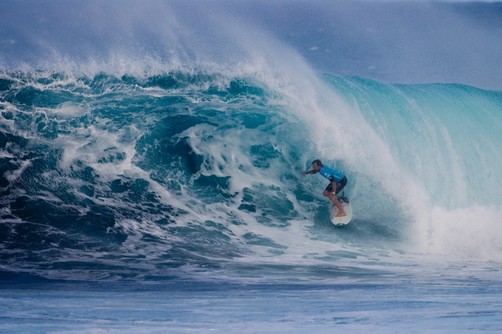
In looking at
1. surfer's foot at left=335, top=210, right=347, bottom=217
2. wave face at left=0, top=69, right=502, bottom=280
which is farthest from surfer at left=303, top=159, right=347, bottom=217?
wave face at left=0, top=69, right=502, bottom=280

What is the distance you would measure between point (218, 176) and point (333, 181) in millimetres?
1561

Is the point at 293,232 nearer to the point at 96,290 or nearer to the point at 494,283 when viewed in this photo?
the point at 494,283

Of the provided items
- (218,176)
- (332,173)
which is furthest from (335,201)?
(218,176)

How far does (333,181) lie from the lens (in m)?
7.72

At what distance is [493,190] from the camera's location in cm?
973

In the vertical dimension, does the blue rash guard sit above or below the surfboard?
above

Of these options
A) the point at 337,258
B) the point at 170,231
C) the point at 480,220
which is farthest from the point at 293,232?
the point at 480,220

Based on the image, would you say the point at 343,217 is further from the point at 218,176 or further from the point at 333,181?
the point at 218,176

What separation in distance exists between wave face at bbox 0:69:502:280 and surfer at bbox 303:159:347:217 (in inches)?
15.5

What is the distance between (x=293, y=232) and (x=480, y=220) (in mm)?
2514

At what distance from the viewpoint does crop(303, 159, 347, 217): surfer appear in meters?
7.46

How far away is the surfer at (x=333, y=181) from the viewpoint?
7457 millimetres

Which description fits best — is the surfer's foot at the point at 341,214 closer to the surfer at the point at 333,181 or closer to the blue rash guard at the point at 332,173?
the surfer at the point at 333,181

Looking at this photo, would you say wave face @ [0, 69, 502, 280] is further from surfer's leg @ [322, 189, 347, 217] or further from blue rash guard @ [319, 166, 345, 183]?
blue rash guard @ [319, 166, 345, 183]
